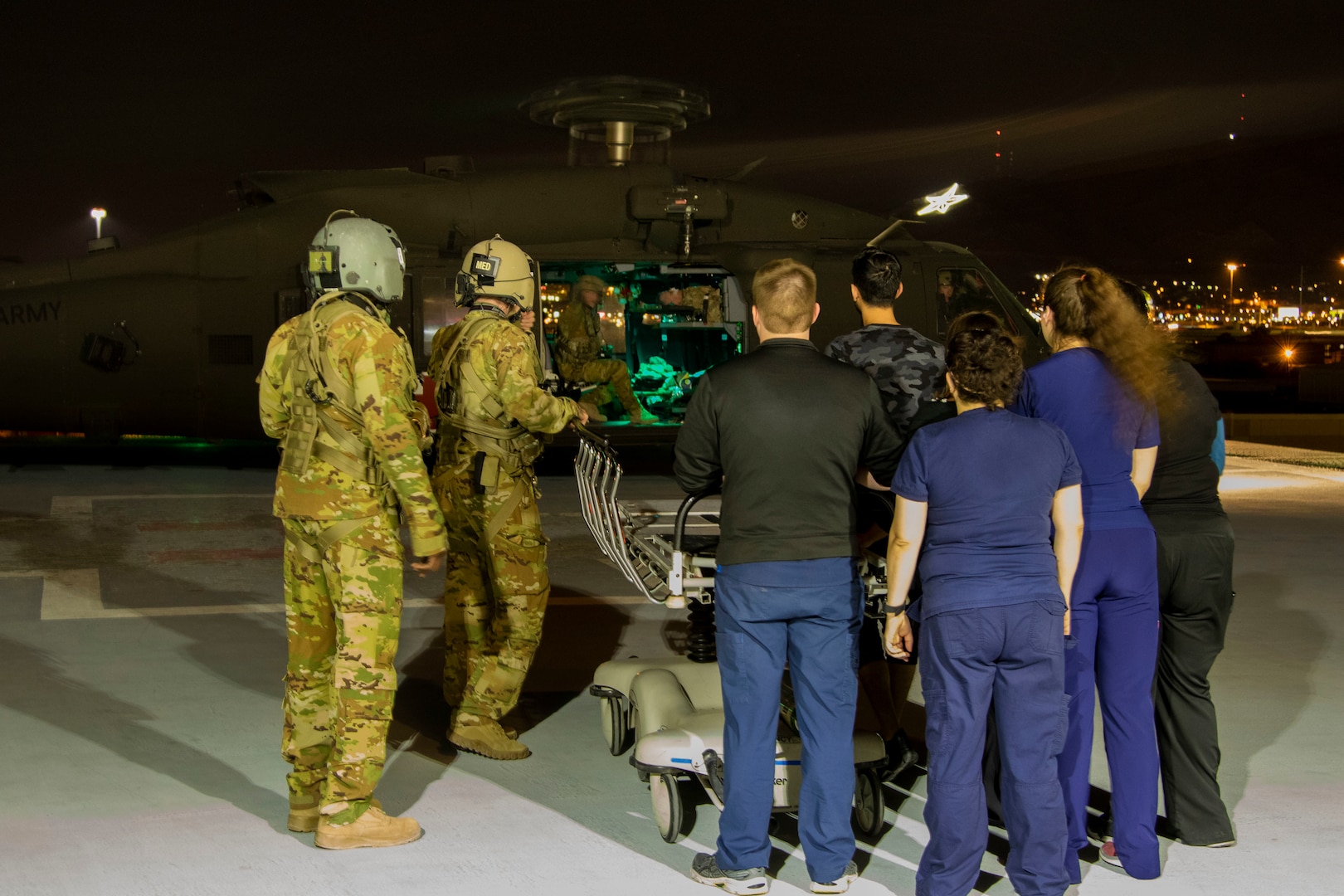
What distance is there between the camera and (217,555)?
9398 millimetres

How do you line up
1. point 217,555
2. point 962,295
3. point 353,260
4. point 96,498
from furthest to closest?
point 962,295, point 96,498, point 217,555, point 353,260

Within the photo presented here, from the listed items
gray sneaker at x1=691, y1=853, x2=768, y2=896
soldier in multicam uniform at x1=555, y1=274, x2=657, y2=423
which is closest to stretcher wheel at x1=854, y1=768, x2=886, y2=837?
gray sneaker at x1=691, y1=853, x2=768, y2=896

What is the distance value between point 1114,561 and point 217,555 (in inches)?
277

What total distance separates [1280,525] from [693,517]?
7193 millimetres

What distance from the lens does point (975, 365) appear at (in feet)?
12.6

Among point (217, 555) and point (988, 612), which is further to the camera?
point (217, 555)

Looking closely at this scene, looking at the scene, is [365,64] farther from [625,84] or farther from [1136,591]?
[1136,591]

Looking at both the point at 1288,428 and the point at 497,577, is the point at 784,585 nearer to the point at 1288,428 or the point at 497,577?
the point at 497,577

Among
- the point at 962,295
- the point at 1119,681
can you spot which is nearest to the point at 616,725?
the point at 1119,681

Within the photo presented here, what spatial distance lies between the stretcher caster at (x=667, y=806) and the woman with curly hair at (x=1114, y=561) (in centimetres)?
123

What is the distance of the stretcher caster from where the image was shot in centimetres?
434

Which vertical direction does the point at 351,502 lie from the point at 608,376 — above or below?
below

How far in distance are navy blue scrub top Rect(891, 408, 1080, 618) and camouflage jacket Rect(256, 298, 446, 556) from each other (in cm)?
151

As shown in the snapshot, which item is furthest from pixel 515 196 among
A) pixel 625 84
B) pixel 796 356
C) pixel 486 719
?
pixel 796 356
